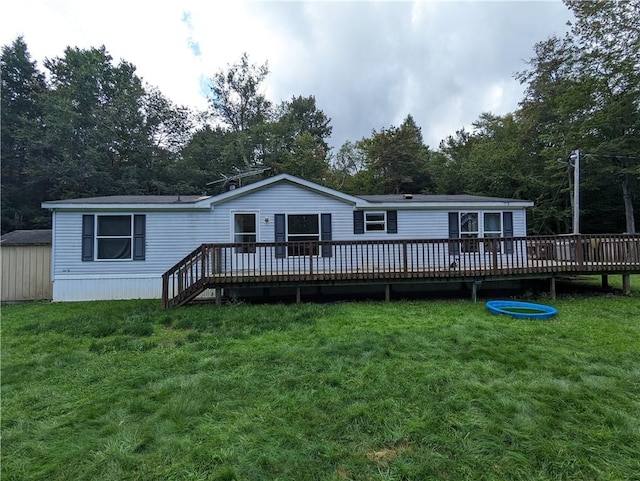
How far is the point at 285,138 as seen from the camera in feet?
84.8

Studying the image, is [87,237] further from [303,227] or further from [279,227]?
[303,227]

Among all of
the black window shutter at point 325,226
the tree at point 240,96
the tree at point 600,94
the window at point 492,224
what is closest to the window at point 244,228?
the black window shutter at point 325,226

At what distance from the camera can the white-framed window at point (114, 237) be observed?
29.9ft

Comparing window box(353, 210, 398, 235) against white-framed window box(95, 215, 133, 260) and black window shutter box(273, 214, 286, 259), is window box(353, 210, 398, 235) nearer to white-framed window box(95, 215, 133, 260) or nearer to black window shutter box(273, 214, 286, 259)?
black window shutter box(273, 214, 286, 259)

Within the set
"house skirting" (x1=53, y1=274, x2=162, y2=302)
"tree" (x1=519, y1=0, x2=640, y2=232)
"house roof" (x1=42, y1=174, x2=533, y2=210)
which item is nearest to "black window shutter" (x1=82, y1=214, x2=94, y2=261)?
"house roof" (x1=42, y1=174, x2=533, y2=210)

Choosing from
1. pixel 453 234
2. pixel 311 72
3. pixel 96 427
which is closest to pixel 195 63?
pixel 311 72

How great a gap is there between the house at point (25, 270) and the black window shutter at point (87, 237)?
4.46ft

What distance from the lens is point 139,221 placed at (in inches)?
366

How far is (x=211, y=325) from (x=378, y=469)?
4341 mm

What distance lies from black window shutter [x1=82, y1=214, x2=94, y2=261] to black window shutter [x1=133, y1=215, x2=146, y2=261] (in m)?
1.11

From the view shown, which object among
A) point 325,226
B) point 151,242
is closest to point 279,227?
point 325,226

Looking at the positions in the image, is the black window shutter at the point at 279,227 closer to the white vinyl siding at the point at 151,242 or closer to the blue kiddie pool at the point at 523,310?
the white vinyl siding at the point at 151,242

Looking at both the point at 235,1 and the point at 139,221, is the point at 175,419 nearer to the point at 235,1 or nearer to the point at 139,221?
the point at 139,221

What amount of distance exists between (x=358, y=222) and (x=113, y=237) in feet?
23.3
